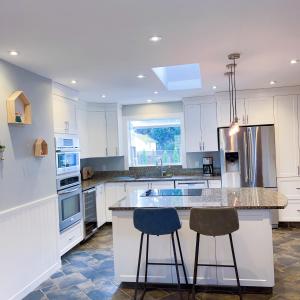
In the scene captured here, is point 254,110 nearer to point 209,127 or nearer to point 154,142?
point 209,127

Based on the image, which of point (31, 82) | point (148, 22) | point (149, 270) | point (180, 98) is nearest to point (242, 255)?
point (149, 270)

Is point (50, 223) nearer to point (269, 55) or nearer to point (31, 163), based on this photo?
point (31, 163)

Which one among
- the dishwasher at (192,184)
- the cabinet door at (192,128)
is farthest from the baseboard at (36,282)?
the cabinet door at (192,128)

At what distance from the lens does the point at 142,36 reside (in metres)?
2.59

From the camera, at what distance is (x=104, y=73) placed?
3746mm

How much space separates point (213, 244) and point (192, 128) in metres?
2.99

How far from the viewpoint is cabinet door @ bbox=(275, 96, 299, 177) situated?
5.21m

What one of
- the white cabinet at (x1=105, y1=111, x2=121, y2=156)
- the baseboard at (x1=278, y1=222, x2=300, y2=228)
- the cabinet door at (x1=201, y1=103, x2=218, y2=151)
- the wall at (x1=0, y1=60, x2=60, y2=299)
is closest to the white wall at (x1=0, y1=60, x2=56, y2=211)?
the wall at (x1=0, y1=60, x2=60, y2=299)

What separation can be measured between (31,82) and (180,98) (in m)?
3.06

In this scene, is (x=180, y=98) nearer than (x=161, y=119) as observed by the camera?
Yes

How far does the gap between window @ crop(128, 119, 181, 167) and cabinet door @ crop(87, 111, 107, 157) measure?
2.23 ft

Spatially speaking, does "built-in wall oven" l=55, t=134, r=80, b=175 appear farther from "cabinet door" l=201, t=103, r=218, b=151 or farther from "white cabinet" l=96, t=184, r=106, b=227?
"cabinet door" l=201, t=103, r=218, b=151

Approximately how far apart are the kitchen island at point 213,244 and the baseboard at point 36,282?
3.06ft

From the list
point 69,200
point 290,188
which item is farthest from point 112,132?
point 290,188
